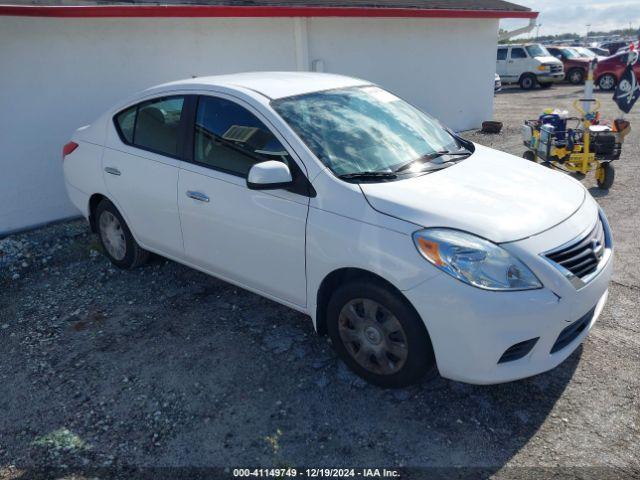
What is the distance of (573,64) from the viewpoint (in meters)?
23.6

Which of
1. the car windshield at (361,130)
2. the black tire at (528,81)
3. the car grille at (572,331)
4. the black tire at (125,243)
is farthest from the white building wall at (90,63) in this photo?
the black tire at (528,81)

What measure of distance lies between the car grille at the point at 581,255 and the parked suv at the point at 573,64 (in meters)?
23.2

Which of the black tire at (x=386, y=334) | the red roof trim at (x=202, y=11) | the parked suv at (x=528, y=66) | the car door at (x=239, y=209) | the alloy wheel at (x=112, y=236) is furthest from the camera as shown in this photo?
the parked suv at (x=528, y=66)

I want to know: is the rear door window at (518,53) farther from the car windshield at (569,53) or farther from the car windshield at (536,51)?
the car windshield at (569,53)

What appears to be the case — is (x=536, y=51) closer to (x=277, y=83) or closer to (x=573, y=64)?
(x=573, y=64)

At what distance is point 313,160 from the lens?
343 cm

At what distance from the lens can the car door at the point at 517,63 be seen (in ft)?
73.4

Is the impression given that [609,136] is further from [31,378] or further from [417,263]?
[31,378]

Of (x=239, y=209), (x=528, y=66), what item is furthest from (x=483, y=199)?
(x=528, y=66)

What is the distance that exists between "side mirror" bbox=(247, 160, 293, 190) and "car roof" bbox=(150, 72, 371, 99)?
2.38ft

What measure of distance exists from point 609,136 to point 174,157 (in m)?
5.88

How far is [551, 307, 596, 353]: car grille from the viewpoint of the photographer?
121 inches

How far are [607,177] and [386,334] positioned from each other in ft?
18.1

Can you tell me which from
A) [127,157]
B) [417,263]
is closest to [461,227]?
→ [417,263]
